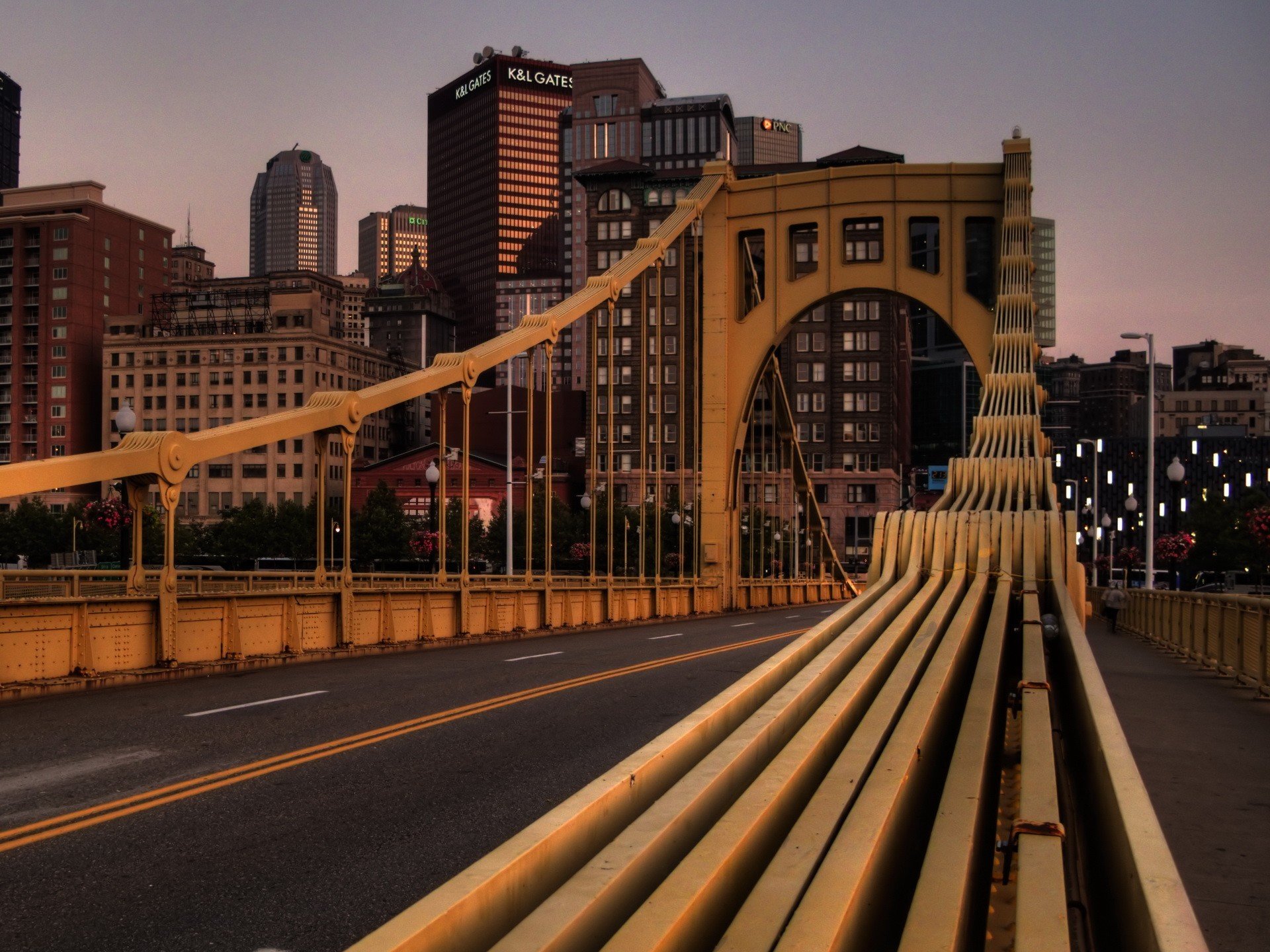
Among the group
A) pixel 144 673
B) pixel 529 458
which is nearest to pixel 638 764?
pixel 144 673

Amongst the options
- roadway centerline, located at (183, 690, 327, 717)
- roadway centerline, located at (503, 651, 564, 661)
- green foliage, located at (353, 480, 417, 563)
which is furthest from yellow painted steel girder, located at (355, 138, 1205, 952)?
green foliage, located at (353, 480, 417, 563)

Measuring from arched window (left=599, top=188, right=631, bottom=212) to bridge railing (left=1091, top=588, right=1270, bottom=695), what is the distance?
116m

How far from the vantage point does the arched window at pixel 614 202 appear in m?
140

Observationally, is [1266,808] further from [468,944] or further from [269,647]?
[269,647]

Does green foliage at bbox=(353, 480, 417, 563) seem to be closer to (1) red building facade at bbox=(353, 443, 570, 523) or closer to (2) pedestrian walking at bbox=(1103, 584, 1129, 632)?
(1) red building facade at bbox=(353, 443, 570, 523)

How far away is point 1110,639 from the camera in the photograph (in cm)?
3112

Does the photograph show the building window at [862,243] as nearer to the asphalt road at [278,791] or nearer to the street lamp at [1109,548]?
the street lamp at [1109,548]

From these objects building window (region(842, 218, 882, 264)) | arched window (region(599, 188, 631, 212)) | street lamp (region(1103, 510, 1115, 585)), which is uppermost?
arched window (region(599, 188, 631, 212))

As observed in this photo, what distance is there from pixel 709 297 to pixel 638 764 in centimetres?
3239

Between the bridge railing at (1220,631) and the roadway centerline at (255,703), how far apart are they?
39.6 ft

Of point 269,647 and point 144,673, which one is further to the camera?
point 269,647

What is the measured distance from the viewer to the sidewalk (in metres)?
6.71

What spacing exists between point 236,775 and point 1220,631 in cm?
1637

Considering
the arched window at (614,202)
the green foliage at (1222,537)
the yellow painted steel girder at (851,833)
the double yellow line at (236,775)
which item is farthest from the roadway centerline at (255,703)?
the arched window at (614,202)
